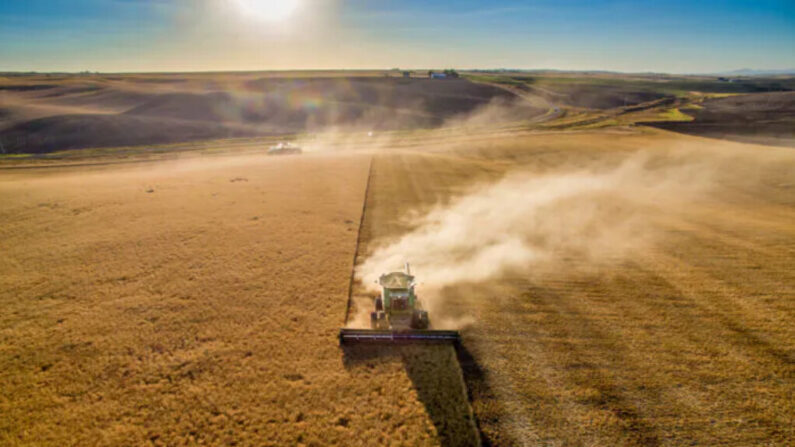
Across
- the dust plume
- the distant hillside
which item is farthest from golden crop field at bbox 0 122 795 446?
the distant hillside

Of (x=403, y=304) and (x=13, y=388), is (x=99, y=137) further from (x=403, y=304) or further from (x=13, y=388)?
(x=403, y=304)

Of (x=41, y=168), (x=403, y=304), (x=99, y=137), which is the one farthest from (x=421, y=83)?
(x=403, y=304)

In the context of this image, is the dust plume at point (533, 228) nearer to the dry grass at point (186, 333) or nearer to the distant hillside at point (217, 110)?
the dry grass at point (186, 333)

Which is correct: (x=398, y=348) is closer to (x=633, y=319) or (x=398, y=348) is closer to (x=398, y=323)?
(x=398, y=323)

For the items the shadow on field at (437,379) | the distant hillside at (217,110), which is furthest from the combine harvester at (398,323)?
the distant hillside at (217,110)

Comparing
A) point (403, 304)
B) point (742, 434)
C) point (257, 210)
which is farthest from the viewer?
point (257, 210)

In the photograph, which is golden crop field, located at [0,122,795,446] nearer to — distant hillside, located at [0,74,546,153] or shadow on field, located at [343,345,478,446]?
shadow on field, located at [343,345,478,446]

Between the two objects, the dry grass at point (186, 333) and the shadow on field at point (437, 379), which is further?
the dry grass at point (186, 333)
